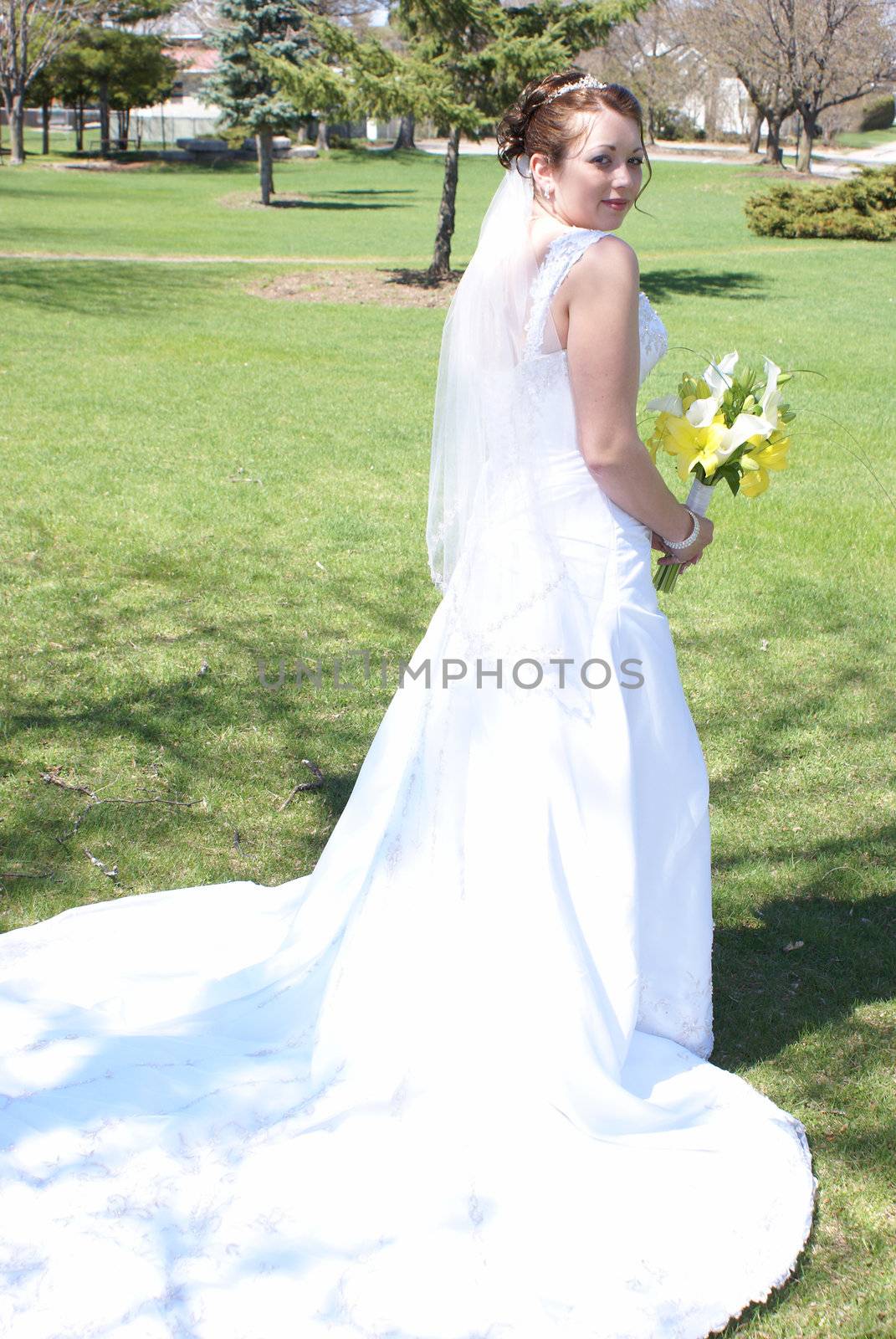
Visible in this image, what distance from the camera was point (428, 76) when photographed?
53.5ft

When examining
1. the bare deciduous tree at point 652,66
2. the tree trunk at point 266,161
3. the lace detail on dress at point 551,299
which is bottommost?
the lace detail on dress at point 551,299

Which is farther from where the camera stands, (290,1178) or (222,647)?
(222,647)

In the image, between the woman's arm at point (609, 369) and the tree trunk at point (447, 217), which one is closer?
the woman's arm at point (609, 369)

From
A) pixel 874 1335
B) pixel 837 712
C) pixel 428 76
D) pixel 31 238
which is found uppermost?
pixel 428 76

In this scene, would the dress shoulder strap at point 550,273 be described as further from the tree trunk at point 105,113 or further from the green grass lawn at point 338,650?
the tree trunk at point 105,113

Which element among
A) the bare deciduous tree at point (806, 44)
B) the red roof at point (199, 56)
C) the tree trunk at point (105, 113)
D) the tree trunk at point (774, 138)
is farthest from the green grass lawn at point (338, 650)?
the red roof at point (199, 56)

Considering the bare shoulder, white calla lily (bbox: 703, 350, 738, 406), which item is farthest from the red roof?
the bare shoulder

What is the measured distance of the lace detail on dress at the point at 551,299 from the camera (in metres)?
2.79

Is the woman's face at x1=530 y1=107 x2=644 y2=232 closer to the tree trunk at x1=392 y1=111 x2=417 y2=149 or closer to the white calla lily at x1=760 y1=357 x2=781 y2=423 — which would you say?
the white calla lily at x1=760 y1=357 x2=781 y2=423

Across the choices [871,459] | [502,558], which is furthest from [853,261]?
[502,558]

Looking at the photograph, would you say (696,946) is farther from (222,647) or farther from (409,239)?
(409,239)

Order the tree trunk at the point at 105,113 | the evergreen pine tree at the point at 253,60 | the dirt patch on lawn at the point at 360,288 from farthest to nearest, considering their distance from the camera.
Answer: the tree trunk at the point at 105,113 → the evergreen pine tree at the point at 253,60 → the dirt patch on lawn at the point at 360,288

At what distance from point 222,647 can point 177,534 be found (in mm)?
1845

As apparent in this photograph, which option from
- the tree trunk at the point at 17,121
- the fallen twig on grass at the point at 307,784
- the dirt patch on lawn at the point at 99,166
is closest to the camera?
the fallen twig on grass at the point at 307,784
